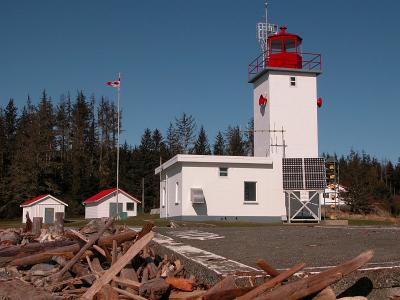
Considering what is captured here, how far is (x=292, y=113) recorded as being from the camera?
99.3 feet

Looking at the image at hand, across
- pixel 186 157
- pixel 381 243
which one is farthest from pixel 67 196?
pixel 381 243

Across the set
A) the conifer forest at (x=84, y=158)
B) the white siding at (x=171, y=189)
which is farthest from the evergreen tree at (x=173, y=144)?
the white siding at (x=171, y=189)

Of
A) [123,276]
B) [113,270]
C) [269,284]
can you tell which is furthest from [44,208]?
[269,284]

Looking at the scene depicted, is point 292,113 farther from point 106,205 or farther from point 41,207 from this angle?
point 41,207

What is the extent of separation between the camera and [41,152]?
66.2m

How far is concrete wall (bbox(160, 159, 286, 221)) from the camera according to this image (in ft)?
91.1

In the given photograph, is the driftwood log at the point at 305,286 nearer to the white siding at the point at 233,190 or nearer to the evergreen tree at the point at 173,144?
the white siding at the point at 233,190

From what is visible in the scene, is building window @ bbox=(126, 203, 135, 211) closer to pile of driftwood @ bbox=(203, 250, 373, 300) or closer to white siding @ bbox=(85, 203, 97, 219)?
white siding @ bbox=(85, 203, 97, 219)

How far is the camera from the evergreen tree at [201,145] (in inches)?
3171

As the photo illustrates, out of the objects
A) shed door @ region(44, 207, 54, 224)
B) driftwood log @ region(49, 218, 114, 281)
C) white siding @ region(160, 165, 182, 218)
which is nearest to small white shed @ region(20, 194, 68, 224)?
shed door @ region(44, 207, 54, 224)

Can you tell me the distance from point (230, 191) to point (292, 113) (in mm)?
6168

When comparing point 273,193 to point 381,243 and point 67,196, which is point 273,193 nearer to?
point 381,243

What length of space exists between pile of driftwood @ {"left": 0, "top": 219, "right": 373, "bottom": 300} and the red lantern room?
24622 millimetres

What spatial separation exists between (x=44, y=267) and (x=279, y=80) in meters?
25.0
